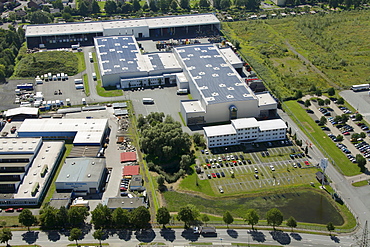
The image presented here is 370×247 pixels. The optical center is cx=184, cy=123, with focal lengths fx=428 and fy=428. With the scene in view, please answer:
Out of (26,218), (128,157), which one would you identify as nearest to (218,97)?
(128,157)

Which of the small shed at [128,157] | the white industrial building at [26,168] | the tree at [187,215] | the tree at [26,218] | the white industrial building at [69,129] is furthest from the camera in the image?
the white industrial building at [69,129]

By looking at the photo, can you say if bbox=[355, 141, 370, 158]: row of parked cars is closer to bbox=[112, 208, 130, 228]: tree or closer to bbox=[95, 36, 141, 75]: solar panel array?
bbox=[112, 208, 130, 228]: tree

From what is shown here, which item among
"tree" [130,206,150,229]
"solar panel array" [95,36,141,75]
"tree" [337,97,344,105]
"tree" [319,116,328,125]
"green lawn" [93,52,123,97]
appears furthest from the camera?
"solar panel array" [95,36,141,75]

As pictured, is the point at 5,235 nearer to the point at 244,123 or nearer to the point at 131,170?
the point at 131,170

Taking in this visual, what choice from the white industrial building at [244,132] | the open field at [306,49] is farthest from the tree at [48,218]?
the open field at [306,49]

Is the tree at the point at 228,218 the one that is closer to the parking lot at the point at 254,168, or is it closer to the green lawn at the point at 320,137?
the parking lot at the point at 254,168

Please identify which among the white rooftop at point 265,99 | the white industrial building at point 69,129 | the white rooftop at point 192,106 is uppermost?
the white rooftop at point 265,99

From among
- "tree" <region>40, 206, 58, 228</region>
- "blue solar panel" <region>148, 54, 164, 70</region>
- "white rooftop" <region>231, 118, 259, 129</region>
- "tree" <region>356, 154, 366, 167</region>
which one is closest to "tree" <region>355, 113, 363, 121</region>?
"tree" <region>356, 154, 366, 167</region>
